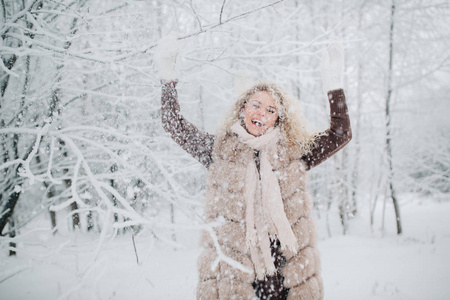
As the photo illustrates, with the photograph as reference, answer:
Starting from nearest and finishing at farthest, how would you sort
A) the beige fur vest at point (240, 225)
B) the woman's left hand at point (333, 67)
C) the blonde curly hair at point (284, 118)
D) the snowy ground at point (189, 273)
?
1. the beige fur vest at point (240, 225)
2. the woman's left hand at point (333, 67)
3. the blonde curly hair at point (284, 118)
4. the snowy ground at point (189, 273)

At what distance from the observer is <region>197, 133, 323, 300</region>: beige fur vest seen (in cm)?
171

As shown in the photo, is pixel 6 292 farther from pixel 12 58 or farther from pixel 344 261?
pixel 344 261

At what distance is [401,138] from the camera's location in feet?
29.6

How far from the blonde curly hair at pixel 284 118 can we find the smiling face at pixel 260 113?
0.16 feet

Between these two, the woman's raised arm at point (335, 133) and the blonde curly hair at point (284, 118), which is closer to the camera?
the woman's raised arm at point (335, 133)

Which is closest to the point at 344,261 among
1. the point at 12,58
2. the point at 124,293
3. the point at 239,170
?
the point at 124,293

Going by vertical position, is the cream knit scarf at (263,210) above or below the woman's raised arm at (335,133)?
below

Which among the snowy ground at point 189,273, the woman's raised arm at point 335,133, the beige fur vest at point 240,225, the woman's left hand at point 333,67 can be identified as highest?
the woman's left hand at point 333,67

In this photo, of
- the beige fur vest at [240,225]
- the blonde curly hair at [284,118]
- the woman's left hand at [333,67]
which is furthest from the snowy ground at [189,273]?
the woman's left hand at [333,67]

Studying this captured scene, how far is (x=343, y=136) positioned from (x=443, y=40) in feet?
23.2

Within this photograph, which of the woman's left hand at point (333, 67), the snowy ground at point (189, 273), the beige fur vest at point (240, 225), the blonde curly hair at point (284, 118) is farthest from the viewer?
the snowy ground at point (189, 273)

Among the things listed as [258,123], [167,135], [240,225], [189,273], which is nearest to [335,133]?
[258,123]

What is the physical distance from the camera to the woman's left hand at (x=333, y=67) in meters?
1.83

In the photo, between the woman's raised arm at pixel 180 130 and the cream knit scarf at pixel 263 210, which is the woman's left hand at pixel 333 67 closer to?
the cream knit scarf at pixel 263 210
